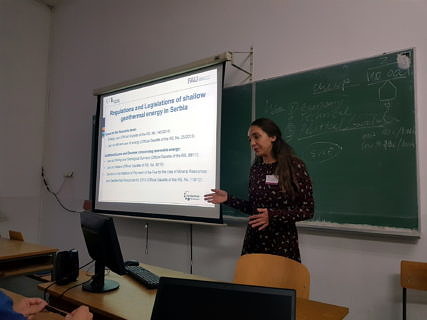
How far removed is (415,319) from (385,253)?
1.22ft

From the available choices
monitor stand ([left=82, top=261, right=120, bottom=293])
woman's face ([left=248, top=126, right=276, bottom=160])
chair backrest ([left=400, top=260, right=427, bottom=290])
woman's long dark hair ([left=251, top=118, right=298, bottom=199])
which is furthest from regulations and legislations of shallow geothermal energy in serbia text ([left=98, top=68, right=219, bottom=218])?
chair backrest ([left=400, top=260, right=427, bottom=290])

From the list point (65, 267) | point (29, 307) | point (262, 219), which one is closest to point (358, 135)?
point (262, 219)

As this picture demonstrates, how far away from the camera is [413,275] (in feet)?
5.84

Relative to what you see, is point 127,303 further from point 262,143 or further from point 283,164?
point 262,143

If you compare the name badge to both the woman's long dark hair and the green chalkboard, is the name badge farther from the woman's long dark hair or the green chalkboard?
the green chalkboard

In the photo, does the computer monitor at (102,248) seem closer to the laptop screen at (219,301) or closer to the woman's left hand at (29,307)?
the woman's left hand at (29,307)

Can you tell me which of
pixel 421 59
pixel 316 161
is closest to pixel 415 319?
pixel 316 161

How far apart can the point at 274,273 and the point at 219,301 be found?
0.83 meters

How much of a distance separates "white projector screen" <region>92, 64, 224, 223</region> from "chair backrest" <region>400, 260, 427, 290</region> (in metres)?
1.19

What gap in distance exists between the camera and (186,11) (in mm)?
3164

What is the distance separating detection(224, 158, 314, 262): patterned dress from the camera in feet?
6.20

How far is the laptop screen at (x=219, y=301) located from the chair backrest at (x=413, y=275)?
4.38 ft

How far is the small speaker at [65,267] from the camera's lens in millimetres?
1623

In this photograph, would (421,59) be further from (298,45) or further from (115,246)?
(115,246)
